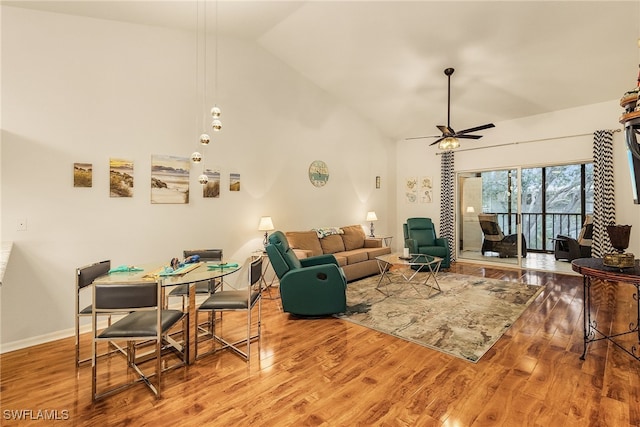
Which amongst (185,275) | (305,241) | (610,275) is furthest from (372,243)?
(185,275)

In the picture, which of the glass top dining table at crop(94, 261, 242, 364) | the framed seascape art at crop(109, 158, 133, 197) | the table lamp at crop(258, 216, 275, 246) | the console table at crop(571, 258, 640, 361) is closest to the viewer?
the console table at crop(571, 258, 640, 361)

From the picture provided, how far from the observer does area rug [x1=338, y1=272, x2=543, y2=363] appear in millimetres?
3008

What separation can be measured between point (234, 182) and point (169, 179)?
0.98 m

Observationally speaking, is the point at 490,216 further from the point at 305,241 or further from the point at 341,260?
the point at 305,241

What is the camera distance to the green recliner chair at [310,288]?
3.57 m

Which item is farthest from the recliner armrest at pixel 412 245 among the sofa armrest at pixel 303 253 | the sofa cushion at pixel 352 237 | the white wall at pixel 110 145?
the white wall at pixel 110 145

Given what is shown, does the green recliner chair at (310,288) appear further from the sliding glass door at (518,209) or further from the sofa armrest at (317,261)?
the sliding glass door at (518,209)

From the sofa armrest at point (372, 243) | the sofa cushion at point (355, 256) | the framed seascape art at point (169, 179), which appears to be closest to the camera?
the framed seascape art at point (169, 179)

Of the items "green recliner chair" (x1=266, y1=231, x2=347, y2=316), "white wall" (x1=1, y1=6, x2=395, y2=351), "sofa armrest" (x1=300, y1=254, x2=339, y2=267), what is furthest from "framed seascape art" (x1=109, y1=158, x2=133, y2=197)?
"sofa armrest" (x1=300, y1=254, x2=339, y2=267)

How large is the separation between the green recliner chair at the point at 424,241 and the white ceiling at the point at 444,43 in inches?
97.7

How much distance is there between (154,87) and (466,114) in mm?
5699

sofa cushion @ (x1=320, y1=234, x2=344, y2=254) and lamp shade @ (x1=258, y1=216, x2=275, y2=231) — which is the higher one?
lamp shade @ (x1=258, y1=216, x2=275, y2=231)

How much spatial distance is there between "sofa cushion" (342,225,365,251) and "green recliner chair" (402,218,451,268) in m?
0.91

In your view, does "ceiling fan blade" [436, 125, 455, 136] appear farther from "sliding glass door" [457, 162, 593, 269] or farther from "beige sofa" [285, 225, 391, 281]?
"sliding glass door" [457, 162, 593, 269]
